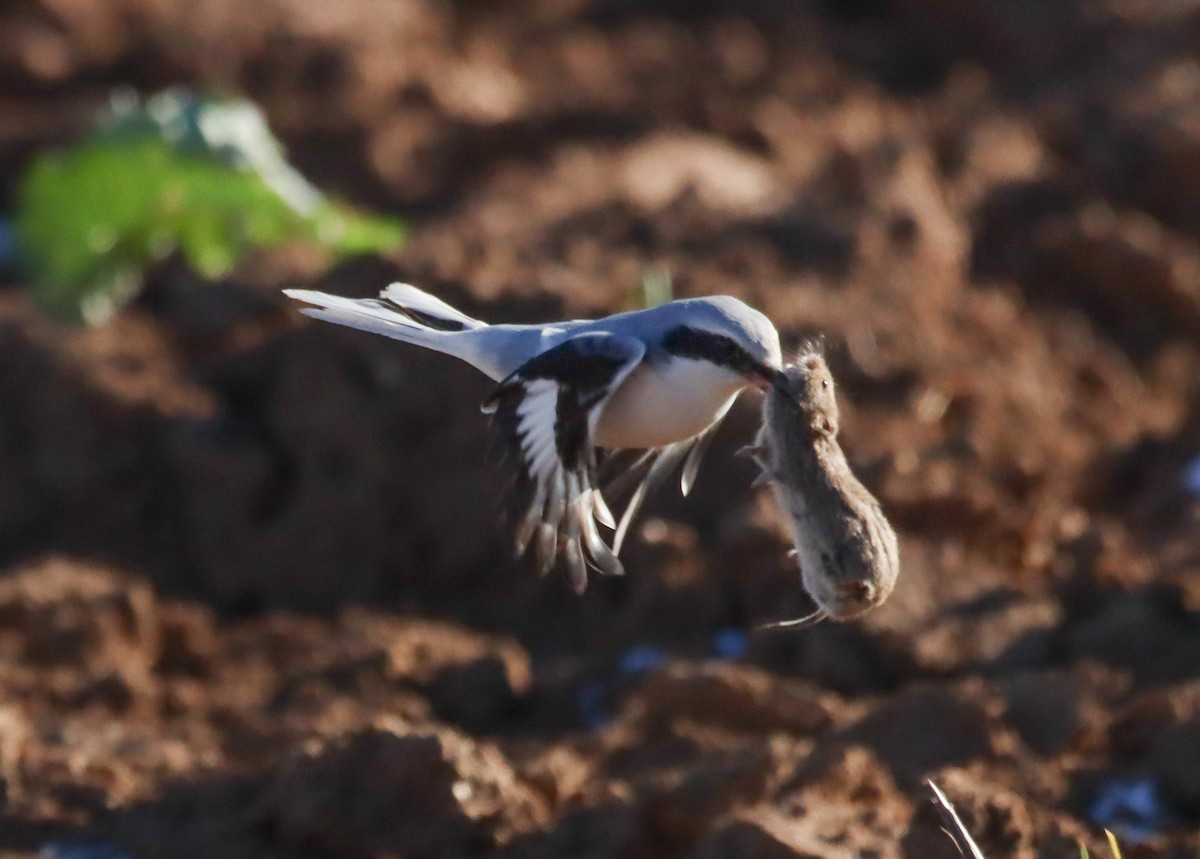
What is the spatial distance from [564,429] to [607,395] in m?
0.11

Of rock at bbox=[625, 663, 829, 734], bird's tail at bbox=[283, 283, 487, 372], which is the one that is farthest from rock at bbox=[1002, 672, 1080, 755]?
bird's tail at bbox=[283, 283, 487, 372]

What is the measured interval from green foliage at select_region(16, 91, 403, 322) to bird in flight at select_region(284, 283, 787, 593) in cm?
351

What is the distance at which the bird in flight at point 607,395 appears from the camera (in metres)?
4.00

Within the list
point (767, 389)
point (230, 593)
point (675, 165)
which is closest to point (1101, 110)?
point (675, 165)

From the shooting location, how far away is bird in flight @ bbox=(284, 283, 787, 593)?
13.1ft

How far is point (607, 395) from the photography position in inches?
158

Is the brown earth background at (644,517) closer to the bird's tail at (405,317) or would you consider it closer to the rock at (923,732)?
the rock at (923,732)

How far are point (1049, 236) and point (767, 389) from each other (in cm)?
443

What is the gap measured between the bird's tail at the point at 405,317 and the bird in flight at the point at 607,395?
283mm

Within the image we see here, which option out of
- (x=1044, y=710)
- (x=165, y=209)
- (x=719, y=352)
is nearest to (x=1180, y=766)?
(x=1044, y=710)

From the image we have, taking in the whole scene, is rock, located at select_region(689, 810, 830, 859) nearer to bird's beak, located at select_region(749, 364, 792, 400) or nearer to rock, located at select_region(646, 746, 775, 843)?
rock, located at select_region(646, 746, 775, 843)

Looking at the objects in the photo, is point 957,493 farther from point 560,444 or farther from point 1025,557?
point 560,444

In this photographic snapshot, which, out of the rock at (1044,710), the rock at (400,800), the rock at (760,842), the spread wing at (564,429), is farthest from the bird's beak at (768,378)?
the rock at (1044,710)

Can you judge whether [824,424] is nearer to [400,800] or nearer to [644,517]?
[400,800]
